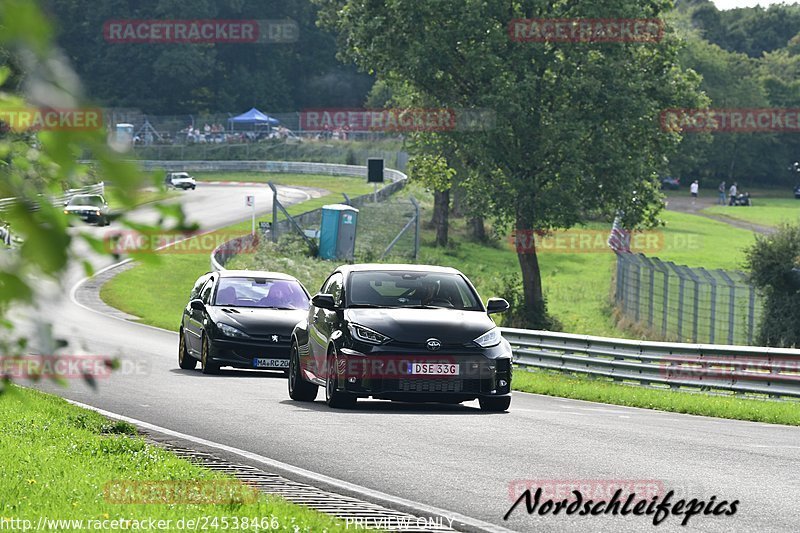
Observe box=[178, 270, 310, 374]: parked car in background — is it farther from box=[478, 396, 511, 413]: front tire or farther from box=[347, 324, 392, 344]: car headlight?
box=[347, 324, 392, 344]: car headlight

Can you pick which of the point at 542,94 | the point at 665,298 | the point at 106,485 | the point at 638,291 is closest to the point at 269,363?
the point at 106,485

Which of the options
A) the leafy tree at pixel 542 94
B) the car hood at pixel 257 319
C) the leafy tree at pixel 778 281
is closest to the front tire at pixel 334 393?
the car hood at pixel 257 319

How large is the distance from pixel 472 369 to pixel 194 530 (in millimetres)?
→ 8002

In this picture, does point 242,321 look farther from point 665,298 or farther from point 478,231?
point 478,231

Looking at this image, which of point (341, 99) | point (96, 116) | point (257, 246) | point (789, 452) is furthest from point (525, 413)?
point (341, 99)

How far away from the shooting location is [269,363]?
69.2 feet

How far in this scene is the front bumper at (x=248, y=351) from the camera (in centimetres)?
2088

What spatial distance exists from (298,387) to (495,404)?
250cm

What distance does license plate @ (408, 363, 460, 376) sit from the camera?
14852 mm

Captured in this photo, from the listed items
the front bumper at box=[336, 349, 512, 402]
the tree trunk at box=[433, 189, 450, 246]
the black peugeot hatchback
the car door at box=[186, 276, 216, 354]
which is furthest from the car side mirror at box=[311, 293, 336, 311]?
the tree trunk at box=[433, 189, 450, 246]

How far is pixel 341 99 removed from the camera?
130 meters

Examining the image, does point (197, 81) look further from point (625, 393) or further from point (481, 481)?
point (481, 481)

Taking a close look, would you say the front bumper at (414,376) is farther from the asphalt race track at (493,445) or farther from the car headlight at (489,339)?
the asphalt race track at (493,445)

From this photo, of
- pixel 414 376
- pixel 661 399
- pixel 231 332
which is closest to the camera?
pixel 414 376
